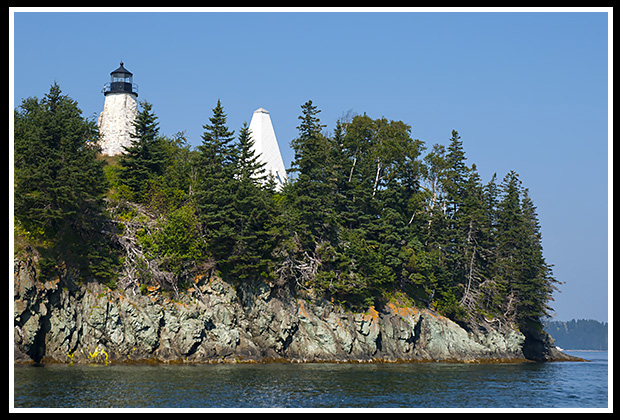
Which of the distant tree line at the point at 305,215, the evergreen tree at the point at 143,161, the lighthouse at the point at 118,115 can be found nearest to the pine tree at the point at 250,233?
the distant tree line at the point at 305,215

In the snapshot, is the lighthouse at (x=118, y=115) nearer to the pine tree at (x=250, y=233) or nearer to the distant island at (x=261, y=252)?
the distant island at (x=261, y=252)

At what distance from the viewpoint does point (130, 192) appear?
5900 cm

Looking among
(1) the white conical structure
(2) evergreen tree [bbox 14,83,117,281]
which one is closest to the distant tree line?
(2) evergreen tree [bbox 14,83,117,281]

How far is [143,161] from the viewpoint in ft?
204

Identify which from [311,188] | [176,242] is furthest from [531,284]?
[176,242]

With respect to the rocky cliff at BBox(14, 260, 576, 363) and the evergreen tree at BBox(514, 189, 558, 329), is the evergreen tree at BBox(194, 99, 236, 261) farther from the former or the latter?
the evergreen tree at BBox(514, 189, 558, 329)

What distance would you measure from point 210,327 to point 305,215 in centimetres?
1451

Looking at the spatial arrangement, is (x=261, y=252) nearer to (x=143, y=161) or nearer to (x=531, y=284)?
(x=143, y=161)

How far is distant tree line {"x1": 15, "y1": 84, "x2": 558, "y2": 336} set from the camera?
51.8 metres

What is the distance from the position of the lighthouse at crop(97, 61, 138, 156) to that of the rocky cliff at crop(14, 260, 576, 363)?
29.1 meters

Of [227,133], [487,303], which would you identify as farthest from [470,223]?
[227,133]

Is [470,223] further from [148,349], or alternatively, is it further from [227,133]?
[148,349]

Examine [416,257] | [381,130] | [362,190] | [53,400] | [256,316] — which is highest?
[381,130]

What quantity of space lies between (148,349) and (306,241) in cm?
1765
